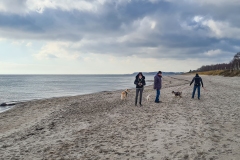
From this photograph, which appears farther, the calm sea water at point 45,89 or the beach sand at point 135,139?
the calm sea water at point 45,89

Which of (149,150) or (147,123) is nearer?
(149,150)

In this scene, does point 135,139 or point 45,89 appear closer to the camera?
point 135,139

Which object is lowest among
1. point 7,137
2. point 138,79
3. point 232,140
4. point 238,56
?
point 7,137

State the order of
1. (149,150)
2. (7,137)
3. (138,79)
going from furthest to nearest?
(138,79) → (7,137) → (149,150)

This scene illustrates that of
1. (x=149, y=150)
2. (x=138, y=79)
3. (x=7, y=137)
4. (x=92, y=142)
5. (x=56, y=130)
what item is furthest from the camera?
(x=138, y=79)

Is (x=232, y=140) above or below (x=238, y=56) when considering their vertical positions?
below

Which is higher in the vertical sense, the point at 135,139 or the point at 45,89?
the point at 135,139

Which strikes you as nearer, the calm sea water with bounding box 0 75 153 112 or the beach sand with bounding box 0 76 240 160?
the beach sand with bounding box 0 76 240 160

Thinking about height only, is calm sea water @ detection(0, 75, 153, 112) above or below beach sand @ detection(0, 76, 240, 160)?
below

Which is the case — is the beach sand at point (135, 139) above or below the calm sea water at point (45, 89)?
above

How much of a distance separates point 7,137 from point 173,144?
6.85 metres

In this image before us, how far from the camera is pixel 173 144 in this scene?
6.79 m

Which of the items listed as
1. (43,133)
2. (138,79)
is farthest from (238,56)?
(43,133)

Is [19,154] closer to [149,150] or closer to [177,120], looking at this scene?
[149,150]
